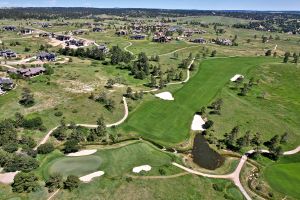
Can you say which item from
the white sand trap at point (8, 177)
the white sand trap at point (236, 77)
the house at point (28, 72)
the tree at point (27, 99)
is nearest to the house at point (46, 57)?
the house at point (28, 72)

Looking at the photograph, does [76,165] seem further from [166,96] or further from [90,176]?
[166,96]

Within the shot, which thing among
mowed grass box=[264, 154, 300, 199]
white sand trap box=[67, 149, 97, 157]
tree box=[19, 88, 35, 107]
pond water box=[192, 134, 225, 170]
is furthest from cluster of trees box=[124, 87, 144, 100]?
mowed grass box=[264, 154, 300, 199]

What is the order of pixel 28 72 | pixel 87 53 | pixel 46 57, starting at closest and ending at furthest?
1. pixel 28 72
2. pixel 46 57
3. pixel 87 53

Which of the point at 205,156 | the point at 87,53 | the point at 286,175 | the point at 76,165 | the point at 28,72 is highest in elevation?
the point at 87,53

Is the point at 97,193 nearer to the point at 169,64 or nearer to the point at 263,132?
the point at 263,132

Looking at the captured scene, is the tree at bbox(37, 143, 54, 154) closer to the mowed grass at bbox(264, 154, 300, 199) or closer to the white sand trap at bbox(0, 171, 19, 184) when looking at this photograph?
the white sand trap at bbox(0, 171, 19, 184)

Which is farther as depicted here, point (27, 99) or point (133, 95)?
point (133, 95)

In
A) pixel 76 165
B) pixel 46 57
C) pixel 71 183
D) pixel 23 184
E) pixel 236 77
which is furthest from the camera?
pixel 46 57

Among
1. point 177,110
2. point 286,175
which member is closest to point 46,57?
point 177,110
